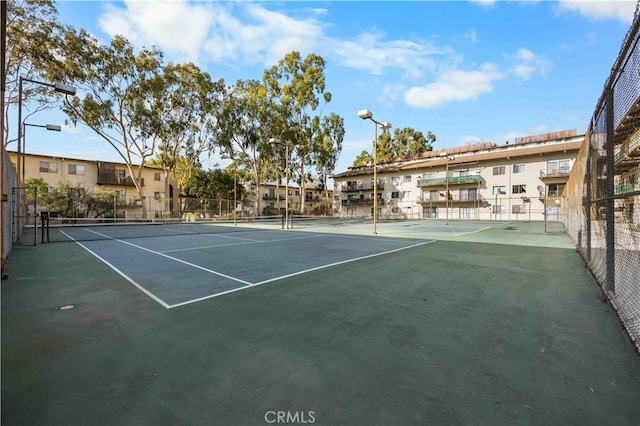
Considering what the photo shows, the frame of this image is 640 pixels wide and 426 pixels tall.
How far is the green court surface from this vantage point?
2.03 m

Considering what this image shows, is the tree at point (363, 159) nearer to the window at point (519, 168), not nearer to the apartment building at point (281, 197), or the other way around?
the apartment building at point (281, 197)

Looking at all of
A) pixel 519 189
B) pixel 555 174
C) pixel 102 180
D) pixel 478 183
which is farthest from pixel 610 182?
pixel 102 180

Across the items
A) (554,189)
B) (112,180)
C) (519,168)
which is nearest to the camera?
(554,189)

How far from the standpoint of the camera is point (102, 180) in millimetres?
37281

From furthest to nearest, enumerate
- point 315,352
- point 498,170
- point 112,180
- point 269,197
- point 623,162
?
point 269,197, point 498,170, point 112,180, point 623,162, point 315,352

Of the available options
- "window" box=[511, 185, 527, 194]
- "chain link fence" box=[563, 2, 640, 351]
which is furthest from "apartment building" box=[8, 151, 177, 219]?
"window" box=[511, 185, 527, 194]

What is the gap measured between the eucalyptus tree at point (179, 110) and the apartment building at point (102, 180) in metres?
3.97

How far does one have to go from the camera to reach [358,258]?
8.20 m

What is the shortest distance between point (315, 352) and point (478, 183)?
45733 millimetres

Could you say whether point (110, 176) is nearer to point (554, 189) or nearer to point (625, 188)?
point (625, 188)

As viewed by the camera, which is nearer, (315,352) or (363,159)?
(315,352)

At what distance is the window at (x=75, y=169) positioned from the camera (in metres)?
35.1

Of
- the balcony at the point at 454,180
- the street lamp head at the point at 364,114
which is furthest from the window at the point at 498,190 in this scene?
the street lamp head at the point at 364,114

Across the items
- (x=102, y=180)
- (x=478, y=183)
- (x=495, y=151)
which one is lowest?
(x=102, y=180)
